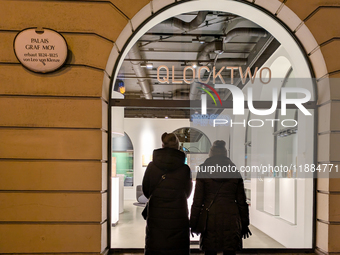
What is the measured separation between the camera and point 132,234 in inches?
137

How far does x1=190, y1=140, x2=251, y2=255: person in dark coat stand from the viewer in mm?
2693

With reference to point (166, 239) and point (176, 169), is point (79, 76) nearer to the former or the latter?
point (176, 169)

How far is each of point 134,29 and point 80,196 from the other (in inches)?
82.6

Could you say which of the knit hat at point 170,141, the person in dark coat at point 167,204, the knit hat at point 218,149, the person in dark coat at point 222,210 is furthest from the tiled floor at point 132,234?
the knit hat at point 218,149

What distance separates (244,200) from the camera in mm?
2768

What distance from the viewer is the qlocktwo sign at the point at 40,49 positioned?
3.02 meters

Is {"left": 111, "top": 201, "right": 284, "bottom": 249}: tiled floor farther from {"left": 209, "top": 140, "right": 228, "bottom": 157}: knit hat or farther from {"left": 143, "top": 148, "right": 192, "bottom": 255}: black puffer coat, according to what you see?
{"left": 209, "top": 140, "right": 228, "bottom": 157}: knit hat

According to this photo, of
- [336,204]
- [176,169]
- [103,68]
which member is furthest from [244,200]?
[103,68]

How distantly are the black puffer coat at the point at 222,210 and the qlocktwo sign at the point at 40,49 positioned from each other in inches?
80.2

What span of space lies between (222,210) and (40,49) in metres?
2.60

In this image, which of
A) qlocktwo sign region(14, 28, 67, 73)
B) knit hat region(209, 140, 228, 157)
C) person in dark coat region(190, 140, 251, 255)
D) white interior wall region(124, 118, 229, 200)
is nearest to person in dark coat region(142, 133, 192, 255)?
person in dark coat region(190, 140, 251, 255)

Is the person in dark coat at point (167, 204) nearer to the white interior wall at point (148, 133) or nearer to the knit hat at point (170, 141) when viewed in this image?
the knit hat at point (170, 141)

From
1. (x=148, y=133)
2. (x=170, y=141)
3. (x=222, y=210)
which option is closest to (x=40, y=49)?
(x=148, y=133)

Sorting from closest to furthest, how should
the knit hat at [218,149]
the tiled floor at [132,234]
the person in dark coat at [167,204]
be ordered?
the person in dark coat at [167,204] → the knit hat at [218,149] → the tiled floor at [132,234]
